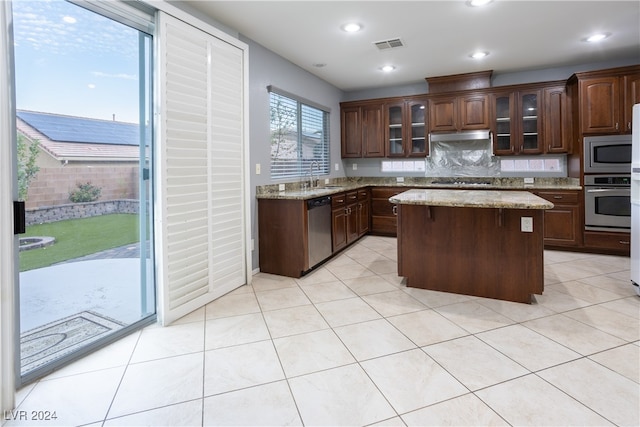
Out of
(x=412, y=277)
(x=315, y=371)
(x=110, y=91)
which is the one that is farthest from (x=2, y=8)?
(x=412, y=277)

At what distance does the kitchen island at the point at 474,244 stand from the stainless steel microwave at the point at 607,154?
207cm

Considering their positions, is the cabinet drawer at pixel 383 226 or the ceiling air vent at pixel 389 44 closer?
the ceiling air vent at pixel 389 44

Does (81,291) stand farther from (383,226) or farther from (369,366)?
(383,226)

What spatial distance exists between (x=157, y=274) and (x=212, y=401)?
1.23 metres

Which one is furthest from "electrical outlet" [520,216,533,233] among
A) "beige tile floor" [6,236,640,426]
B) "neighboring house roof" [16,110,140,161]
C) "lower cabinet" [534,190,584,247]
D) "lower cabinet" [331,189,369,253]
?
"neighboring house roof" [16,110,140,161]

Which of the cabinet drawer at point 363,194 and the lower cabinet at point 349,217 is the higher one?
the cabinet drawer at point 363,194

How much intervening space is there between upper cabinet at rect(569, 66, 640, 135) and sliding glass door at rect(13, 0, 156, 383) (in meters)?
4.90

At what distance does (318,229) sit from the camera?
3.91 m

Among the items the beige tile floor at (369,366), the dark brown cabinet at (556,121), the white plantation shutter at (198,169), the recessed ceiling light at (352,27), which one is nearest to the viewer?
the beige tile floor at (369,366)

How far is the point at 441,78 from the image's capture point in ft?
17.3

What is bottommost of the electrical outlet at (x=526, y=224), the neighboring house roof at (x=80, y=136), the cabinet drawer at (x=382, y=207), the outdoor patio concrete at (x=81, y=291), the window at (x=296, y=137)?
the outdoor patio concrete at (x=81, y=291)

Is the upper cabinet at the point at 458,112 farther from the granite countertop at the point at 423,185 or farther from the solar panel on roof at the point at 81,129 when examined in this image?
the solar panel on roof at the point at 81,129

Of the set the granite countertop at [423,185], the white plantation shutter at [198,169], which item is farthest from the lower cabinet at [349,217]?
the white plantation shutter at [198,169]

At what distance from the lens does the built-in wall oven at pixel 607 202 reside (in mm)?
4184
